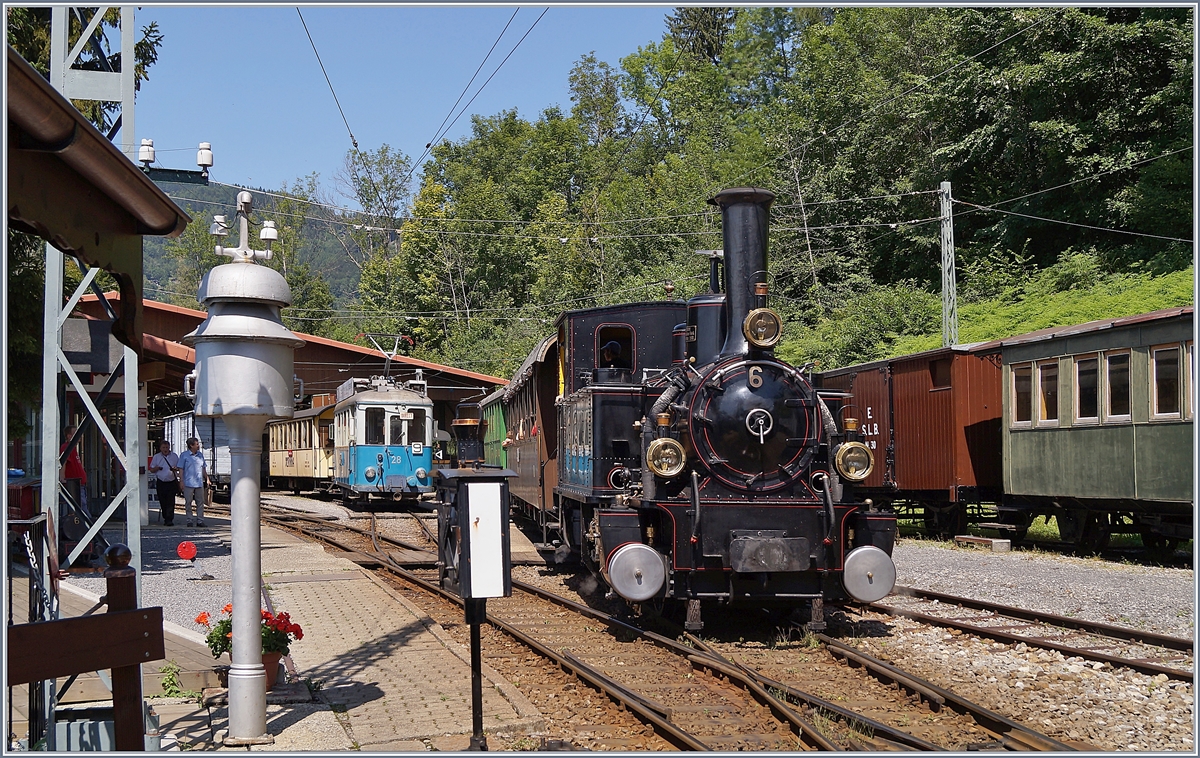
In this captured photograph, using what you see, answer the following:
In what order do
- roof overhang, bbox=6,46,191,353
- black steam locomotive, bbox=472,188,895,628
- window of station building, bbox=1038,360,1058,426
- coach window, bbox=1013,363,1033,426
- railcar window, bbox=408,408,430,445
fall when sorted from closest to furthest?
roof overhang, bbox=6,46,191,353
black steam locomotive, bbox=472,188,895,628
window of station building, bbox=1038,360,1058,426
coach window, bbox=1013,363,1033,426
railcar window, bbox=408,408,430,445

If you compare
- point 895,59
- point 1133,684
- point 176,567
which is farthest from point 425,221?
point 1133,684

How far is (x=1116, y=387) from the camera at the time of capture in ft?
44.4

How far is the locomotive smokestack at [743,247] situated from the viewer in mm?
8844

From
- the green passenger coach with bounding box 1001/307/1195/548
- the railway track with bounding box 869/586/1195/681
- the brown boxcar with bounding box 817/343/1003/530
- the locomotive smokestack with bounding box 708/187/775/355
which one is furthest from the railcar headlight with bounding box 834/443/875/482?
the brown boxcar with bounding box 817/343/1003/530

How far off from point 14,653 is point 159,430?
124 ft

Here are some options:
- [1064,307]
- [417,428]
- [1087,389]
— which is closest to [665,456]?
[1087,389]

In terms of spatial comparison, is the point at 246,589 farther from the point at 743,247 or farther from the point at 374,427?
the point at 374,427

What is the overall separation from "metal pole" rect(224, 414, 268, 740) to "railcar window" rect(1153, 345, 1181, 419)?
1116cm

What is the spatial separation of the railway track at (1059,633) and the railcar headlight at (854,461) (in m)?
1.74

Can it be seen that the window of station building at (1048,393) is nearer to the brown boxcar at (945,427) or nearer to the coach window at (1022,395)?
the coach window at (1022,395)

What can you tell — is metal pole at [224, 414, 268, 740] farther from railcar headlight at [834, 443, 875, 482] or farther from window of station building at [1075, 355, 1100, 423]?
window of station building at [1075, 355, 1100, 423]

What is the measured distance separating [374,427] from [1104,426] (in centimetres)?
1627

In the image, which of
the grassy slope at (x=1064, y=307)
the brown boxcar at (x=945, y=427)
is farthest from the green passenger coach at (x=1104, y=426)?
the grassy slope at (x=1064, y=307)

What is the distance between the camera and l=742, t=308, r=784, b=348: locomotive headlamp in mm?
8680
